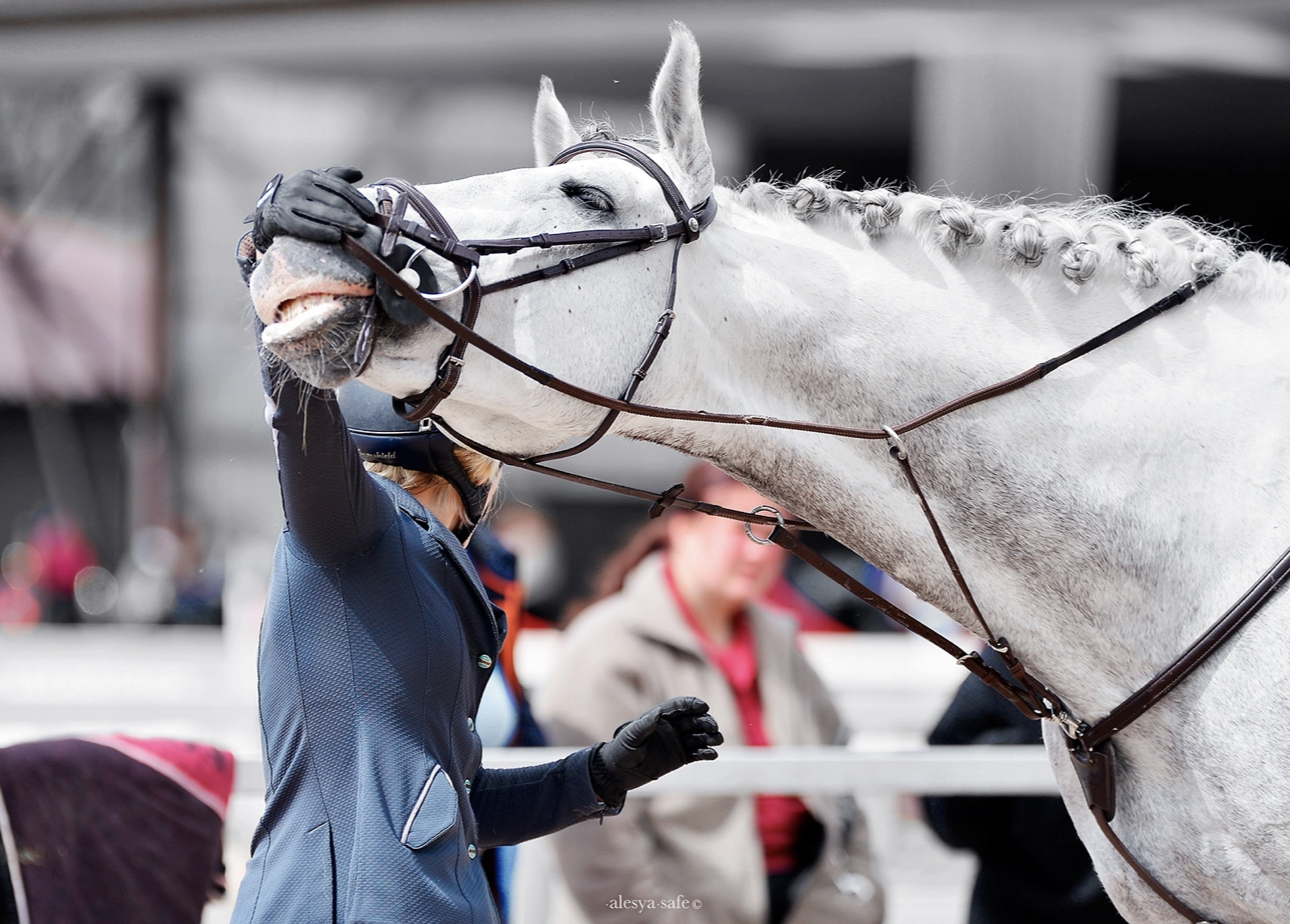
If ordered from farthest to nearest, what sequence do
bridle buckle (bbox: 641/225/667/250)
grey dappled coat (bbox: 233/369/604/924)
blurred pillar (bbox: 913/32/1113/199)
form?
blurred pillar (bbox: 913/32/1113/199)
bridle buckle (bbox: 641/225/667/250)
grey dappled coat (bbox: 233/369/604/924)

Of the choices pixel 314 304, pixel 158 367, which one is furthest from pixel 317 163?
pixel 314 304

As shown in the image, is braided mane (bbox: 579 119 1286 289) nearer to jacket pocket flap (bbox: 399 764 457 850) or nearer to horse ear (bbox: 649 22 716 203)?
horse ear (bbox: 649 22 716 203)

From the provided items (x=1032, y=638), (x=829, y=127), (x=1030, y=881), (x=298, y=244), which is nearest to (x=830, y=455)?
(x=1032, y=638)

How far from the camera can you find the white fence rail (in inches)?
112

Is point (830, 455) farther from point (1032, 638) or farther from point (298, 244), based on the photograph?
point (298, 244)

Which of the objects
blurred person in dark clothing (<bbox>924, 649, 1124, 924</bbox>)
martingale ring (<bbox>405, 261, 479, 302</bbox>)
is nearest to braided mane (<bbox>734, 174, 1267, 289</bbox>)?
martingale ring (<bbox>405, 261, 479, 302</bbox>)

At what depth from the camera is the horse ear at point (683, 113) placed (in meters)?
1.92

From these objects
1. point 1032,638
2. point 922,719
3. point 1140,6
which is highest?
point 1140,6

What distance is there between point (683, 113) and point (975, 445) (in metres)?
0.68

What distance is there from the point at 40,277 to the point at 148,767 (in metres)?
14.3

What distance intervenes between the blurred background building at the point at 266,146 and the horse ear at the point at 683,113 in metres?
6.97

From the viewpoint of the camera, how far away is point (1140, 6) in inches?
335

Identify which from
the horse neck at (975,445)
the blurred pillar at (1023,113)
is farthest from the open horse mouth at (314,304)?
the blurred pillar at (1023,113)

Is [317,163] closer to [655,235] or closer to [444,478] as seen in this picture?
[444,478]
